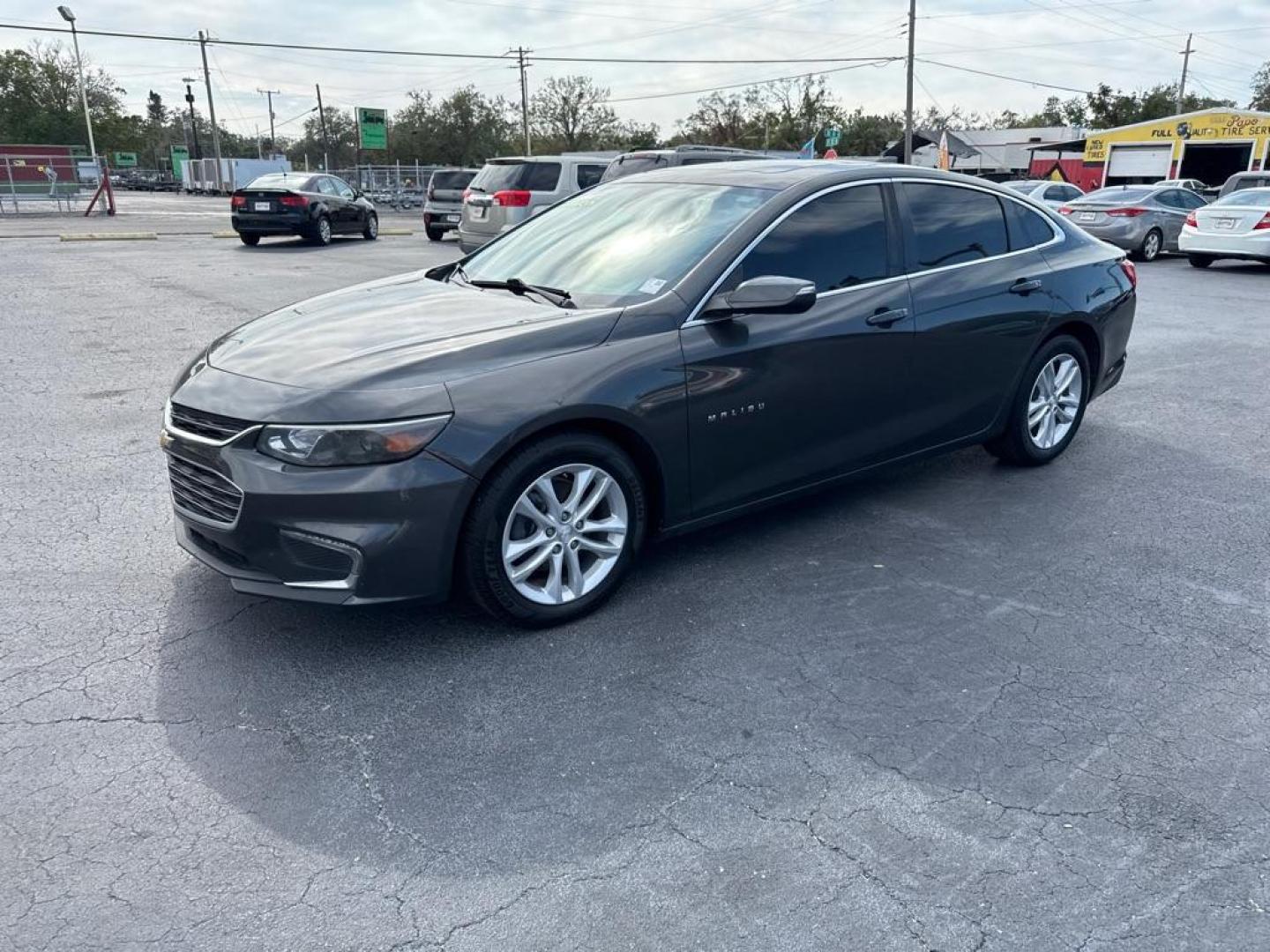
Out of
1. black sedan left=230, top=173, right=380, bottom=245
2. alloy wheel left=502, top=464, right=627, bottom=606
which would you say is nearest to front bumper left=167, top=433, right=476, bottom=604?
alloy wheel left=502, top=464, right=627, bottom=606

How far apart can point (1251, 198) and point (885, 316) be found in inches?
617

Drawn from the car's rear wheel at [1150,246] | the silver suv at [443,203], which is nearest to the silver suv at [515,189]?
the silver suv at [443,203]

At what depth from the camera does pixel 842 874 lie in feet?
7.98

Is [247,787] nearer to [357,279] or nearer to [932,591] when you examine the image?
[932,591]

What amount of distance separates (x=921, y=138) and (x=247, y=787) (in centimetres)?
5704

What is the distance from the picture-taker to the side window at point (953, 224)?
4.68m

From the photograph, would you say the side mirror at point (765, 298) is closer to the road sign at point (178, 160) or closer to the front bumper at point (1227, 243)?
the front bumper at point (1227, 243)

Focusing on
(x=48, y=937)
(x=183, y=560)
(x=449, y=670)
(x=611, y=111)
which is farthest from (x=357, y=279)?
(x=611, y=111)

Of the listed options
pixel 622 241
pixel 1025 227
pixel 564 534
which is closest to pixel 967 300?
pixel 1025 227

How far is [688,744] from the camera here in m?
2.96

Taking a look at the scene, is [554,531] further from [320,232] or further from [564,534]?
[320,232]

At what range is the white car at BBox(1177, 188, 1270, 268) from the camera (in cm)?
1573

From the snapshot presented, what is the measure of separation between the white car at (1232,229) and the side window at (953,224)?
44.7ft

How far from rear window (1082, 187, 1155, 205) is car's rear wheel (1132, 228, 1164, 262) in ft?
2.33
